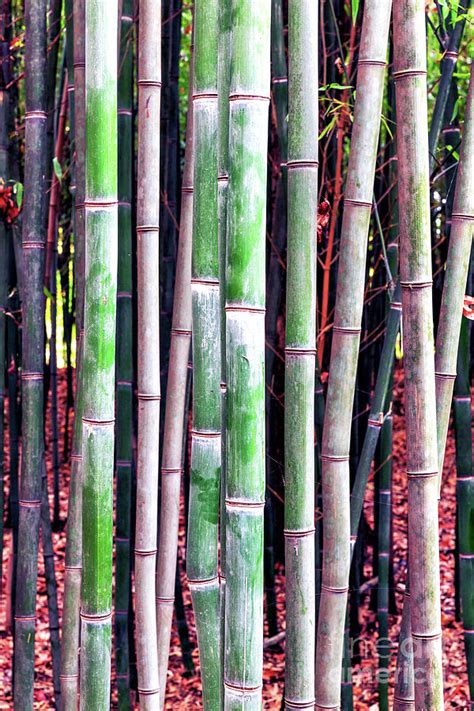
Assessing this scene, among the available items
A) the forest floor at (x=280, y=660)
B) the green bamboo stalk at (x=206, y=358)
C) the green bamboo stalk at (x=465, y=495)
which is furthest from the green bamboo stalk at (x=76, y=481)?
the forest floor at (x=280, y=660)

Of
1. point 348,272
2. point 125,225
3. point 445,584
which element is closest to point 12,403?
point 125,225

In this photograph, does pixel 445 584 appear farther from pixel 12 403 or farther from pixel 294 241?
pixel 294 241

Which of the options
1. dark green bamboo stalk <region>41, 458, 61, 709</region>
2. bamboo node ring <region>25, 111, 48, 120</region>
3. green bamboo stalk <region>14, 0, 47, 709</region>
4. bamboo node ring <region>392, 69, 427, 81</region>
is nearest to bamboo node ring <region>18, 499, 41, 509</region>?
green bamboo stalk <region>14, 0, 47, 709</region>

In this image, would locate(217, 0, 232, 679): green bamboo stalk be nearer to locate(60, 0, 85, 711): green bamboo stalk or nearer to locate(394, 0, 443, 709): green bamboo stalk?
locate(394, 0, 443, 709): green bamboo stalk

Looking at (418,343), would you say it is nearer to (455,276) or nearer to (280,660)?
(455,276)

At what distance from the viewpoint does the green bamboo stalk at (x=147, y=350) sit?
1.37 metres

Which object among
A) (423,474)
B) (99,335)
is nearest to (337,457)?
(423,474)

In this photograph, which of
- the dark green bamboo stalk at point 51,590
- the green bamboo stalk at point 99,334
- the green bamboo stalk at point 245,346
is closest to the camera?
the green bamboo stalk at point 245,346

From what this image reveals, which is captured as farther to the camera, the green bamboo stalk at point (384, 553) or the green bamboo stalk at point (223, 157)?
the green bamboo stalk at point (384, 553)

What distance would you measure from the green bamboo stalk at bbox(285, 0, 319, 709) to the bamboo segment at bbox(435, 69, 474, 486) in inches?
11.2

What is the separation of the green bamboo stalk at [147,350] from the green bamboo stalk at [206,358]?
0.24 metres

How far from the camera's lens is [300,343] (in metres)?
1.14

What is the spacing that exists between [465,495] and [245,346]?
1.09 metres

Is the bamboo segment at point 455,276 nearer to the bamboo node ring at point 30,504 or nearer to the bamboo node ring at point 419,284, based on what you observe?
the bamboo node ring at point 419,284
